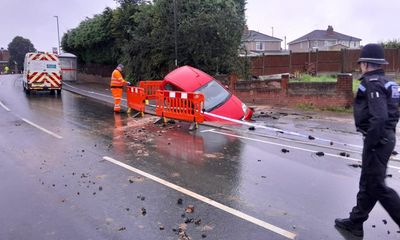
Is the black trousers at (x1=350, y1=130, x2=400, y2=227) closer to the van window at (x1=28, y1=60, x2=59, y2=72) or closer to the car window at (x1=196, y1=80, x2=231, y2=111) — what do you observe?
the car window at (x1=196, y1=80, x2=231, y2=111)

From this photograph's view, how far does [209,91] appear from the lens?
510 inches

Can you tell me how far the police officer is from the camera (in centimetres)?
407

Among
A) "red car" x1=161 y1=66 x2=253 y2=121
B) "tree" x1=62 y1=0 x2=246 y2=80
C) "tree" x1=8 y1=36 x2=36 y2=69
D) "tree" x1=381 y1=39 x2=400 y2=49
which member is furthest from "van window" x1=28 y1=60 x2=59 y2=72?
"tree" x1=8 y1=36 x2=36 y2=69

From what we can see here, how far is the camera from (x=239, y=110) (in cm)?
1284

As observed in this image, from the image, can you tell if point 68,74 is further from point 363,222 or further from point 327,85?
point 363,222

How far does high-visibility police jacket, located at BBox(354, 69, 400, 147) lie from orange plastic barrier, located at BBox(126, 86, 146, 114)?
11059mm

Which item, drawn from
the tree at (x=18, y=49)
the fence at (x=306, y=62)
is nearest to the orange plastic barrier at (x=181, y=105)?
the fence at (x=306, y=62)

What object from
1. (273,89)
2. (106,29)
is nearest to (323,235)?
(273,89)

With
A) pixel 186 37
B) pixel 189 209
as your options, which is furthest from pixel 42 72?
pixel 189 209

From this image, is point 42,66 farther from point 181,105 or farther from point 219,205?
point 219,205

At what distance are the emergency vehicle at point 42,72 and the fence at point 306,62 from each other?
13120 millimetres

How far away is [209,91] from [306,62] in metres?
17.5

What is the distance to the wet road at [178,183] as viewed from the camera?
4.66 m

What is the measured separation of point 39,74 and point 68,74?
17677mm
